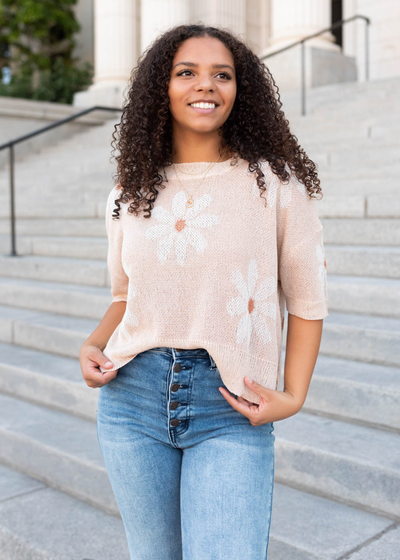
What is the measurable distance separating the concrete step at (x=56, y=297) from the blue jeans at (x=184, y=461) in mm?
3395

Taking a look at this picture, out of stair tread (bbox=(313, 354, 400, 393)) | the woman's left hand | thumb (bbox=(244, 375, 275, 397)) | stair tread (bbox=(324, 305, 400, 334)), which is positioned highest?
thumb (bbox=(244, 375, 275, 397))

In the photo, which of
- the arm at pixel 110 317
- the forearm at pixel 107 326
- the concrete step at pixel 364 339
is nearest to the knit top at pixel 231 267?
the arm at pixel 110 317

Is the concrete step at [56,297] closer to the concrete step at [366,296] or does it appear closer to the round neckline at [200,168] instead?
the concrete step at [366,296]

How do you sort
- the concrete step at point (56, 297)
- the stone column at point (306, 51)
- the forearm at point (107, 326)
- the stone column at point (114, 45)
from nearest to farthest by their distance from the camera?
the forearm at point (107, 326), the concrete step at point (56, 297), the stone column at point (306, 51), the stone column at point (114, 45)

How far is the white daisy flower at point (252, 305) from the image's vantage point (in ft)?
5.00

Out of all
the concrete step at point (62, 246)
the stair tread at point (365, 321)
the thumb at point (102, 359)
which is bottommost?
the stair tread at point (365, 321)

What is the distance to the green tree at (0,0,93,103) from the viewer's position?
54.4 ft

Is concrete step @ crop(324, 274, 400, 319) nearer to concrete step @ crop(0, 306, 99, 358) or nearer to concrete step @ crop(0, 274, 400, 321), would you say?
concrete step @ crop(0, 274, 400, 321)

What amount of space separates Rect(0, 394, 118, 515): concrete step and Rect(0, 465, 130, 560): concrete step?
0.07 m

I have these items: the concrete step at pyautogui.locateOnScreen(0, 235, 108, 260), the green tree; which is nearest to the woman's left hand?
the concrete step at pyautogui.locateOnScreen(0, 235, 108, 260)

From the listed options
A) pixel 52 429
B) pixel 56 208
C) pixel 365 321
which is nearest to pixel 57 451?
pixel 52 429

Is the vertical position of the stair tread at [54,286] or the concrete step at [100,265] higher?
the concrete step at [100,265]

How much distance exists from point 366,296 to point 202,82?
276 cm

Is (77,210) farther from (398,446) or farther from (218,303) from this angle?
(218,303)
